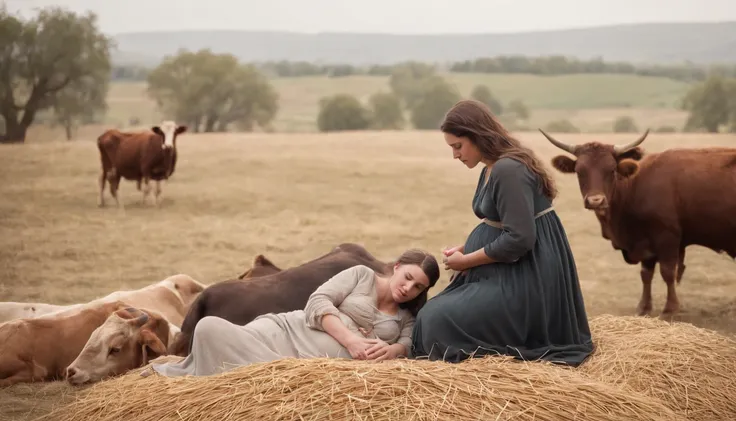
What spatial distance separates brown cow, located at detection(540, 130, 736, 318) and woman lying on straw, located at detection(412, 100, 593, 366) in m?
4.00

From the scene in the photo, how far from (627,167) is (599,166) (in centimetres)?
28

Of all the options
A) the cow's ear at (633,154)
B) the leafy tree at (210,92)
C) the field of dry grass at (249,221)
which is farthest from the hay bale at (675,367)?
the leafy tree at (210,92)

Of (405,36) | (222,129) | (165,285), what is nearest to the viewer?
(165,285)

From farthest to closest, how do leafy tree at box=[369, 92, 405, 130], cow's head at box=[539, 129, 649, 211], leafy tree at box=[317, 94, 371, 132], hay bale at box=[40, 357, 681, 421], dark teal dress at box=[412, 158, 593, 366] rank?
leafy tree at box=[369, 92, 405, 130]
leafy tree at box=[317, 94, 371, 132]
cow's head at box=[539, 129, 649, 211]
dark teal dress at box=[412, 158, 593, 366]
hay bale at box=[40, 357, 681, 421]

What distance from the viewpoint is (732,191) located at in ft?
30.0

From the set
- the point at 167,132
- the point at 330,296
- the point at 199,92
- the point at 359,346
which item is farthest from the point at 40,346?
the point at 199,92

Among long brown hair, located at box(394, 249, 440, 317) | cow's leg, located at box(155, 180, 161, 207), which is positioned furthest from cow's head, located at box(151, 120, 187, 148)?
long brown hair, located at box(394, 249, 440, 317)

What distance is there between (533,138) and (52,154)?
14374 mm

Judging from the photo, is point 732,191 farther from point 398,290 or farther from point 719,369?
point 398,290

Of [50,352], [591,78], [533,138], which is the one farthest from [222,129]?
[50,352]

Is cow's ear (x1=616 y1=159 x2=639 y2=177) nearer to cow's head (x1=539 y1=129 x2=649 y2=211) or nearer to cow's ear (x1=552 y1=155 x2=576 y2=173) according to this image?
cow's head (x1=539 y1=129 x2=649 y2=211)

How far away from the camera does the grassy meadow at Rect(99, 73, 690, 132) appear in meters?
36.1

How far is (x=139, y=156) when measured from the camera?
17.4 metres

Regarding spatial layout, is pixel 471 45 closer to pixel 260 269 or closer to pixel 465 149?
pixel 260 269
